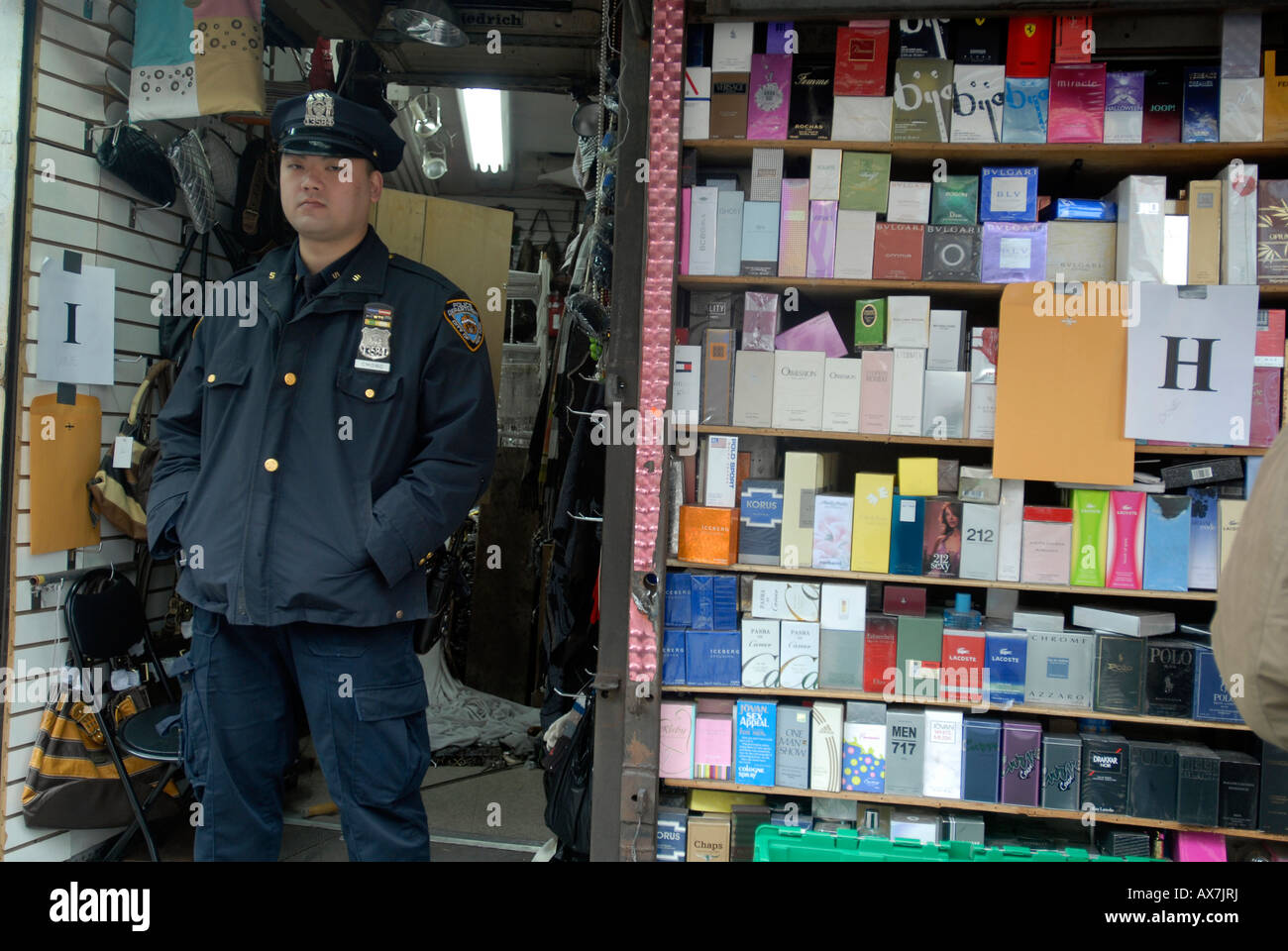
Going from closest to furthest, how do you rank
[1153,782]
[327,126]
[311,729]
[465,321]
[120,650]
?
[311,729] → [327,126] → [465,321] → [1153,782] → [120,650]

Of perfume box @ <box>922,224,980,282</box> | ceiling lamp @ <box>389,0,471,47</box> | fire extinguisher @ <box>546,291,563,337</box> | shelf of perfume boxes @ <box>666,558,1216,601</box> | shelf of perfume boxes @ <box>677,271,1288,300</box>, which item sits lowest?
shelf of perfume boxes @ <box>666,558,1216,601</box>

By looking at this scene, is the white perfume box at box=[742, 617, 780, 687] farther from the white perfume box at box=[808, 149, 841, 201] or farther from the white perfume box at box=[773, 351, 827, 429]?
the white perfume box at box=[808, 149, 841, 201]

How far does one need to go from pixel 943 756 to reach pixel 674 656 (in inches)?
36.3

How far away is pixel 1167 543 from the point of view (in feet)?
9.03

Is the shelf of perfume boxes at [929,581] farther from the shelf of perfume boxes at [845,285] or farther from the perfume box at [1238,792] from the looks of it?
the shelf of perfume boxes at [845,285]

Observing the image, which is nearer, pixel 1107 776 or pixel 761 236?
pixel 1107 776

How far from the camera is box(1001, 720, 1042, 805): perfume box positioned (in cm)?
279

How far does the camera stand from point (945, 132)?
281 cm

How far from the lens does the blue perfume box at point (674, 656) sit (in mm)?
2916

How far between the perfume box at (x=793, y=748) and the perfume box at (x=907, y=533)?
0.57m

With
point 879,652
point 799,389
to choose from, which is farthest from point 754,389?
point 879,652

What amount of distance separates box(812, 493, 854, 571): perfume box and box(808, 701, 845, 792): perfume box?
19.0 inches

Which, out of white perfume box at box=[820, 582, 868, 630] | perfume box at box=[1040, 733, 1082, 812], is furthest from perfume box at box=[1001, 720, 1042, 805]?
white perfume box at box=[820, 582, 868, 630]

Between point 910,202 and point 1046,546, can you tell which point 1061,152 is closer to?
point 910,202
